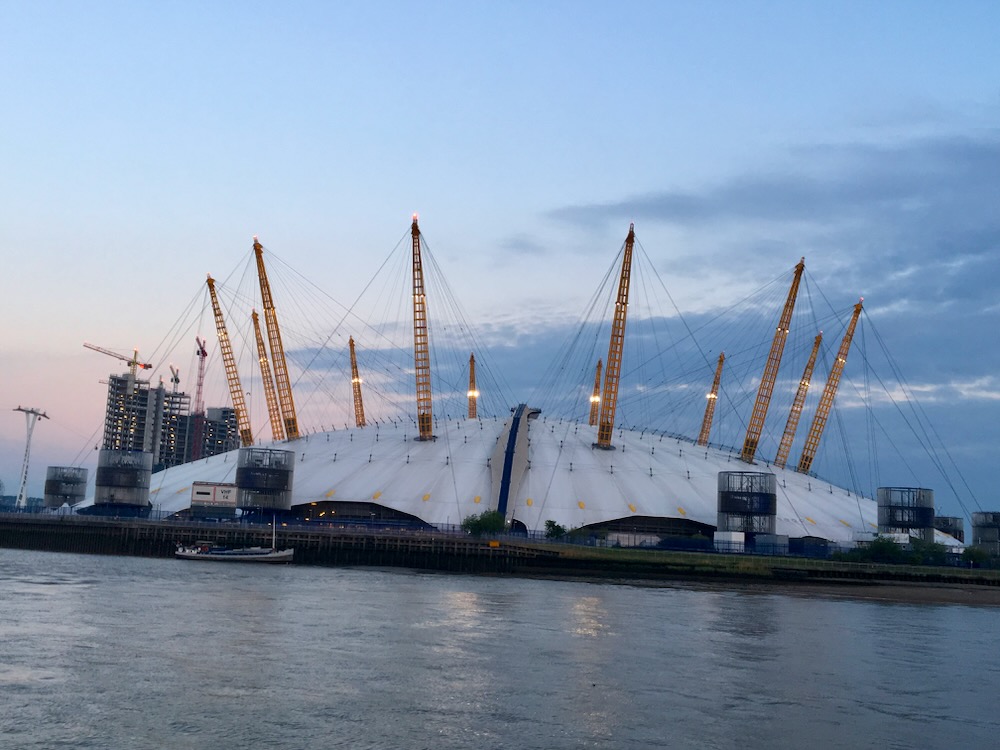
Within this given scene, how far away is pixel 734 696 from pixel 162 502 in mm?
106449

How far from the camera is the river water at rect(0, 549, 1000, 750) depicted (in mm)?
34188

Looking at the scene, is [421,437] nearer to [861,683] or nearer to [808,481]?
[808,481]

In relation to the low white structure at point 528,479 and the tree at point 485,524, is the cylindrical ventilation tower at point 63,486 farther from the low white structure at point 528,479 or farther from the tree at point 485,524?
the tree at point 485,524

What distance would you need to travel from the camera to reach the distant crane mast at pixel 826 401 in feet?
535

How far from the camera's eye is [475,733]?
33938mm

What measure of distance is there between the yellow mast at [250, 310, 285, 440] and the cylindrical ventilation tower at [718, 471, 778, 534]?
74.7 metres

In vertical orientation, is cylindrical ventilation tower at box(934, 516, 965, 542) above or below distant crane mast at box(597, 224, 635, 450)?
below

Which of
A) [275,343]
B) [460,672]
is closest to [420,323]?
[275,343]

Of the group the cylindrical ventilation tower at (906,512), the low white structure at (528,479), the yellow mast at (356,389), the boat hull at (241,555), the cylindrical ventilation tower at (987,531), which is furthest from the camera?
the yellow mast at (356,389)

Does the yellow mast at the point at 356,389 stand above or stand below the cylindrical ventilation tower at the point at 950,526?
above

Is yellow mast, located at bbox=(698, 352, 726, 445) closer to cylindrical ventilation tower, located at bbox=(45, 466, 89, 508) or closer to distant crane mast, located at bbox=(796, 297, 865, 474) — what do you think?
distant crane mast, located at bbox=(796, 297, 865, 474)

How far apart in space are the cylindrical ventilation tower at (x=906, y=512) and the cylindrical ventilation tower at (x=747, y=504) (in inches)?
755

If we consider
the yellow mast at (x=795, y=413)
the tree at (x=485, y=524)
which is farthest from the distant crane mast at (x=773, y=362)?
the tree at (x=485, y=524)

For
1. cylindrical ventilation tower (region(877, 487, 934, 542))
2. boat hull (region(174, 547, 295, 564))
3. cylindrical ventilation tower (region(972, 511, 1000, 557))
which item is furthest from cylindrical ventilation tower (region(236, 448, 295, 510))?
cylindrical ventilation tower (region(972, 511, 1000, 557))
